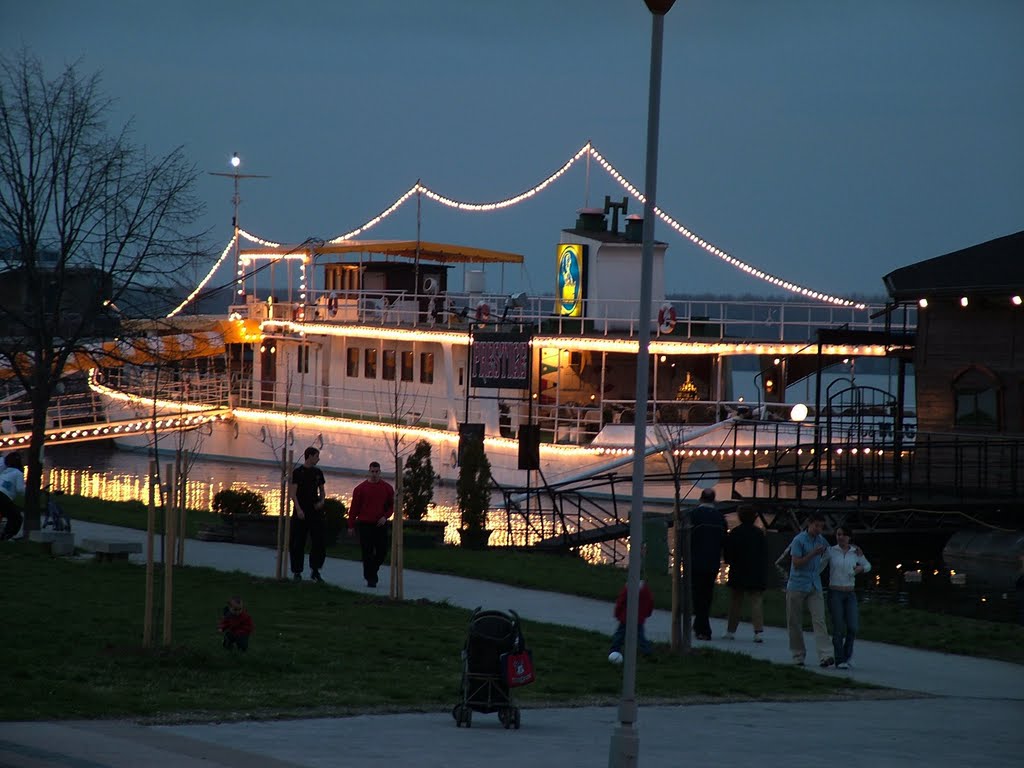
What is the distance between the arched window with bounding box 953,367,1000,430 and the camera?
28.4m

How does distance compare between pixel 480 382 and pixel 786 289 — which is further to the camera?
pixel 786 289

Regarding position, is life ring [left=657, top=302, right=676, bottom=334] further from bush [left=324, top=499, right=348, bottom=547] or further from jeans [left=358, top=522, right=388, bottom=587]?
jeans [left=358, top=522, right=388, bottom=587]

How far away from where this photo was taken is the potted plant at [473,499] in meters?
22.7

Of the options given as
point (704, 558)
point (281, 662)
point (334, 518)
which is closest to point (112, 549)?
point (334, 518)

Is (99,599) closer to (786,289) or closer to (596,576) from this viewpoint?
(596,576)

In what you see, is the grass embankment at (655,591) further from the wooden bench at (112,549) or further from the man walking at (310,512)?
the wooden bench at (112,549)

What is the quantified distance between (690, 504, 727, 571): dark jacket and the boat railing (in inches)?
623

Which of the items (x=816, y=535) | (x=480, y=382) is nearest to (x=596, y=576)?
(x=816, y=535)

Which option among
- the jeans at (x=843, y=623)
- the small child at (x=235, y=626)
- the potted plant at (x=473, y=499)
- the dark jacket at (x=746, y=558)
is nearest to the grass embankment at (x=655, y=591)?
the potted plant at (x=473, y=499)

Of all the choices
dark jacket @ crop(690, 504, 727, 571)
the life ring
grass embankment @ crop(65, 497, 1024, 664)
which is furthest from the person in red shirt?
the life ring

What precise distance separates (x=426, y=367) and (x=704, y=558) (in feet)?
88.2

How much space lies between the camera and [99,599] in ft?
46.9

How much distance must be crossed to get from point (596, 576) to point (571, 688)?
26.2 ft

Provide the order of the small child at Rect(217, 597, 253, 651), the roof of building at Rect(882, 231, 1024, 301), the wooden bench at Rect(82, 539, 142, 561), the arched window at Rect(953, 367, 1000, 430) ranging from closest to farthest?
the small child at Rect(217, 597, 253, 651) < the wooden bench at Rect(82, 539, 142, 561) < the roof of building at Rect(882, 231, 1024, 301) < the arched window at Rect(953, 367, 1000, 430)
